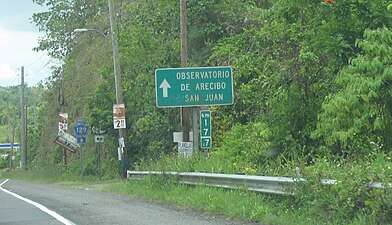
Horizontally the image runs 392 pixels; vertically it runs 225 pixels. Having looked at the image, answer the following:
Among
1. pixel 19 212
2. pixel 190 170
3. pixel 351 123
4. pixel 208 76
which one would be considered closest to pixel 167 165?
pixel 190 170

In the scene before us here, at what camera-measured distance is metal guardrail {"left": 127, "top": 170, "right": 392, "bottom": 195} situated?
12055 millimetres

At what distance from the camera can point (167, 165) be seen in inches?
781

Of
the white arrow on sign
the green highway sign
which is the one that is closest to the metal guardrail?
the green highway sign

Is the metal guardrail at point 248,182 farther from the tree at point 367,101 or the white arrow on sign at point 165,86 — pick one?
the white arrow on sign at point 165,86

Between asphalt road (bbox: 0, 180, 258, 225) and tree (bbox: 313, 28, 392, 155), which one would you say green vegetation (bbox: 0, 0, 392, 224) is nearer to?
tree (bbox: 313, 28, 392, 155)

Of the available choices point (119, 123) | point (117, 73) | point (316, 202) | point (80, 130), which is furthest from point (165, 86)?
point (80, 130)

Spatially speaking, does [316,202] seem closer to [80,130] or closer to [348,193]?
[348,193]

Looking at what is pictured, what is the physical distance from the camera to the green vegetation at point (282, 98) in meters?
11.5

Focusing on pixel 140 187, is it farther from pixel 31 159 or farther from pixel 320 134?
pixel 31 159

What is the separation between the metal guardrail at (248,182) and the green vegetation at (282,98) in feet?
0.60

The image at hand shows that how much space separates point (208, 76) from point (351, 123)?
6793mm

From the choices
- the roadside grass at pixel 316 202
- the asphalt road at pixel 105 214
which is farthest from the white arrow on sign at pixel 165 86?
the roadside grass at pixel 316 202

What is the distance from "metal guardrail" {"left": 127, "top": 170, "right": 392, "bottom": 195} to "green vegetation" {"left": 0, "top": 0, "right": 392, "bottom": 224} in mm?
182

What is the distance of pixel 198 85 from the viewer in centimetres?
2058
